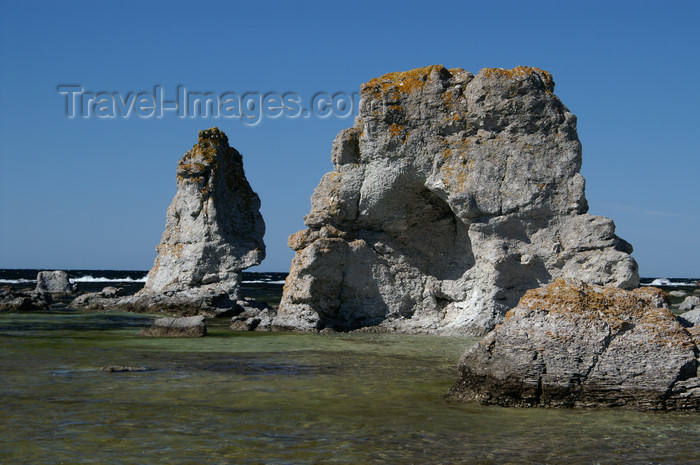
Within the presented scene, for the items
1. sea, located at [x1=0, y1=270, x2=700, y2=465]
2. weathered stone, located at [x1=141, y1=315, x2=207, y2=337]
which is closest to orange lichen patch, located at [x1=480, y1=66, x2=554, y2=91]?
sea, located at [x1=0, y1=270, x2=700, y2=465]

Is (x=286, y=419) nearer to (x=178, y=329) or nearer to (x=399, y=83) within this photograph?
(x=178, y=329)

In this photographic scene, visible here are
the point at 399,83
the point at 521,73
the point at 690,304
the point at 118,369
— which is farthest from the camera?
the point at 690,304

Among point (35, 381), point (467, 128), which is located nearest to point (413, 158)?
point (467, 128)

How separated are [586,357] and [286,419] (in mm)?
4030

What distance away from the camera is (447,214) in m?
21.7

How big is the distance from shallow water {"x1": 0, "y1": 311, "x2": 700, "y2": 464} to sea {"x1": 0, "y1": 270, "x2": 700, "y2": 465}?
2 cm

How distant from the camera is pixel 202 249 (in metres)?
32.3

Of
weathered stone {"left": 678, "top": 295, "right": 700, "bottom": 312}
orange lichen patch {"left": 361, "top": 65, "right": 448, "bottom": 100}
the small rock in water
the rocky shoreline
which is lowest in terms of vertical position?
weathered stone {"left": 678, "top": 295, "right": 700, "bottom": 312}

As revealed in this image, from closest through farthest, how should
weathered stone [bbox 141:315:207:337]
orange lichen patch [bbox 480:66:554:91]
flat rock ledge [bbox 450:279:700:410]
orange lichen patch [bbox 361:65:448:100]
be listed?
flat rock ledge [bbox 450:279:700:410], weathered stone [bbox 141:315:207:337], orange lichen patch [bbox 480:66:554:91], orange lichen patch [bbox 361:65:448:100]

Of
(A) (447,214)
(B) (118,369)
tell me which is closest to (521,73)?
(A) (447,214)

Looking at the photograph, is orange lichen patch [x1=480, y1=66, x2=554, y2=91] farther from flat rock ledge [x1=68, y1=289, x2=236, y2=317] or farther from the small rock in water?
flat rock ledge [x1=68, y1=289, x2=236, y2=317]

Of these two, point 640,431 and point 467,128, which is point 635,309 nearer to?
point 640,431

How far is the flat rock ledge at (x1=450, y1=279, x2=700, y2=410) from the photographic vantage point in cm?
975

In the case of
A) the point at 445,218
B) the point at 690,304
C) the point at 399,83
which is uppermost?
the point at 399,83
